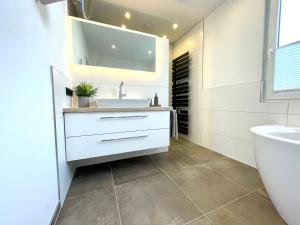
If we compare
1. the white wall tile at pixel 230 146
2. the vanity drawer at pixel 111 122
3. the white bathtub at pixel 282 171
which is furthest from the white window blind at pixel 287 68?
the vanity drawer at pixel 111 122

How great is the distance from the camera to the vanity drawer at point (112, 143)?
4.07 feet

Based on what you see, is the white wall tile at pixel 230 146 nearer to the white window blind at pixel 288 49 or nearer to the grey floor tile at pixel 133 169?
the white window blind at pixel 288 49

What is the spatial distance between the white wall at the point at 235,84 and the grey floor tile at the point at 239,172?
12 centimetres

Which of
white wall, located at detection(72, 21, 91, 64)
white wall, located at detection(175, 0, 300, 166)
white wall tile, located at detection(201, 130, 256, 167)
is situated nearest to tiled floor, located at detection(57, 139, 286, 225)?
white wall tile, located at detection(201, 130, 256, 167)

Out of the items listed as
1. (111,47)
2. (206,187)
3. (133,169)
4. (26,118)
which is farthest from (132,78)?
(206,187)

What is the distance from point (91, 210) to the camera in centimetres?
100

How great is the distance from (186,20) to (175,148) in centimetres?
222

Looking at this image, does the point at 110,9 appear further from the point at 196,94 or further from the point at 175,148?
the point at 175,148

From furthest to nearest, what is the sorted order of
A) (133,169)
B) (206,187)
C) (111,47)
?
(111,47), (133,169), (206,187)

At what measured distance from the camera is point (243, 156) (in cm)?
176

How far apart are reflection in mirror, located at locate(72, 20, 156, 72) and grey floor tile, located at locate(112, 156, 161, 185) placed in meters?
1.33

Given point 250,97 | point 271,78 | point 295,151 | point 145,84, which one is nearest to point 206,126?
point 250,97

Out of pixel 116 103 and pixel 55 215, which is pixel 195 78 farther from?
pixel 55 215

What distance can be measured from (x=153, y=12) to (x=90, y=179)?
2432mm
